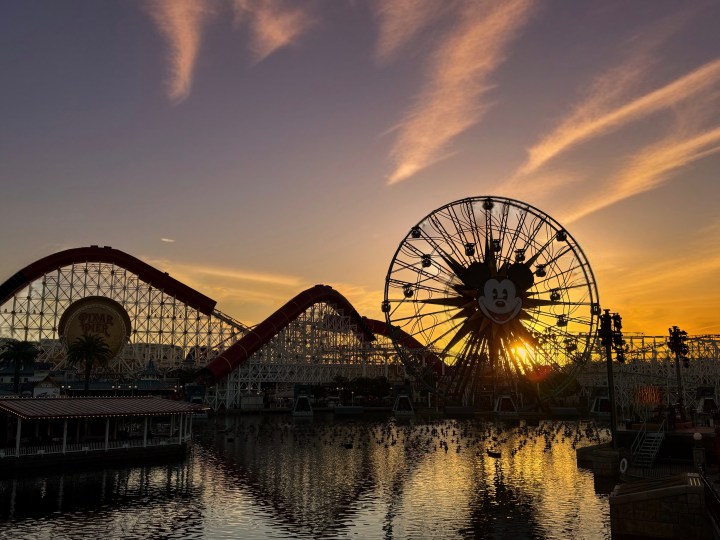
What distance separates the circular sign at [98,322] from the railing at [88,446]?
5867cm

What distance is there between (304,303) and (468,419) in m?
40.2

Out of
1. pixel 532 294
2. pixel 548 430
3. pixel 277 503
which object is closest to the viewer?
pixel 277 503

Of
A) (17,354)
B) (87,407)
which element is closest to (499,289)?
(87,407)

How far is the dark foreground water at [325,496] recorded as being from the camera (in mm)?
30016

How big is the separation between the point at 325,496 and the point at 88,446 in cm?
2240

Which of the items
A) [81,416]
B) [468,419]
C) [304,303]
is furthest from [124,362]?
[81,416]

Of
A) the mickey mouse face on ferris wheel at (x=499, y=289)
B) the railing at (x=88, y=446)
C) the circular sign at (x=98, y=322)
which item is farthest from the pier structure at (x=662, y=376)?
the circular sign at (x=98, y=322)

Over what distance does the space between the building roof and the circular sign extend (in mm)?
56682

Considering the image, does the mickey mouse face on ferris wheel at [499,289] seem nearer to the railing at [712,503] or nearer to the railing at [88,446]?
the railing at [88,446]

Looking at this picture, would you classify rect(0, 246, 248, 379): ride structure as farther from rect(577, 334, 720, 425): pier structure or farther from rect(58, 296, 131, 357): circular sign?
rect(577, 334, 720, 425): pier structure

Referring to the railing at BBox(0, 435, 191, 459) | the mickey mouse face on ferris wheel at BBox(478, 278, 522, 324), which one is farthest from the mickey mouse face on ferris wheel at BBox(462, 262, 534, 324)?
the railing at BBox(0, 435, 191, 459)

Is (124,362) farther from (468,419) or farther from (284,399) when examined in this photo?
(468,419)

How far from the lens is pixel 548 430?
266 feet

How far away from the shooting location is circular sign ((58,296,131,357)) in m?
108
